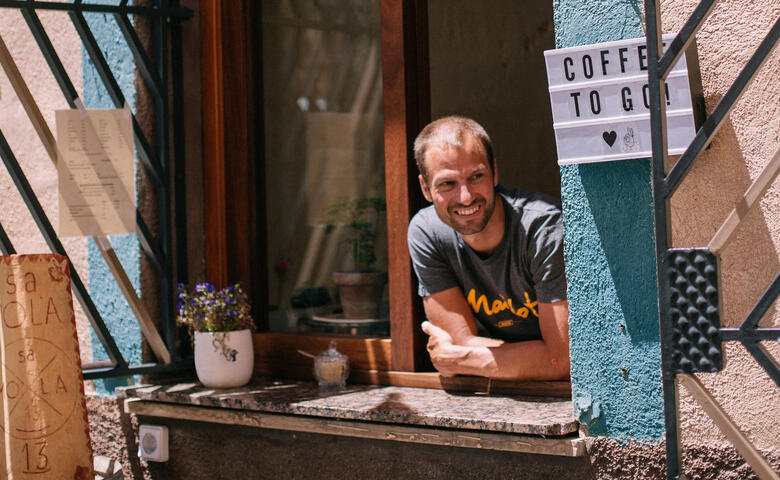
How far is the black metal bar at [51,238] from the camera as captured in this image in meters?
3.16

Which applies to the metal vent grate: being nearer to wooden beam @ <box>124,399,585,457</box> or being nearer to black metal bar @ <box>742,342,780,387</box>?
black metal bar @ <box>742,342,780,387</box>

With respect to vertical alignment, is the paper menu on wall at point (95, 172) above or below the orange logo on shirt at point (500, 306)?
above

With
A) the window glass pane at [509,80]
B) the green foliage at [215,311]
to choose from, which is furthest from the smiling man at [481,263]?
the window glass pane at [509,80]

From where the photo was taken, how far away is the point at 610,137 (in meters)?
2.50

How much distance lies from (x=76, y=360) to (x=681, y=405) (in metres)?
1.68

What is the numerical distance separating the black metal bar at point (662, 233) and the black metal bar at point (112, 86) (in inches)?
86.7

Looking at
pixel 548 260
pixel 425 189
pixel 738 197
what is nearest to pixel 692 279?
pixel 738 197

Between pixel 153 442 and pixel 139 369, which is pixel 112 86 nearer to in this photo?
pixel 139 369

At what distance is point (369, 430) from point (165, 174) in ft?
4.49

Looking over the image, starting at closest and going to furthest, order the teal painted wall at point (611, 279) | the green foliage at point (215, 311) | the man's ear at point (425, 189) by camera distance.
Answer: the teal painted wall at point (611, 279) < the man's ear at point (425, 189) < the green foliage at point (215, 311)

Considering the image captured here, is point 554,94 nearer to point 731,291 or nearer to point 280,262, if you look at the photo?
point 731,291

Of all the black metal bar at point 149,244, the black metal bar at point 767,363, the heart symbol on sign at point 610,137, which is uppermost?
the heart symbol on sign at point 610,137

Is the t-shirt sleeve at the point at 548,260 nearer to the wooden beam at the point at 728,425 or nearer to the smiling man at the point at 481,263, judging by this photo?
the smiling man at the point at 481,263

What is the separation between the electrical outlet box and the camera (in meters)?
3.44
